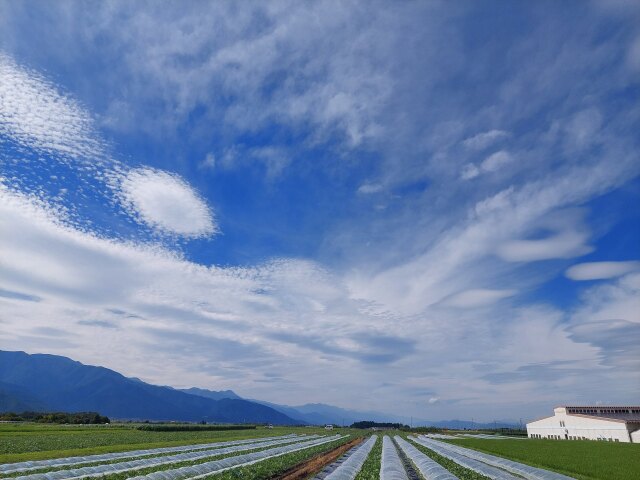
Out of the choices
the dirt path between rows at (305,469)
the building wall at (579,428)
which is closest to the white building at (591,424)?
the building wall at (579,428)

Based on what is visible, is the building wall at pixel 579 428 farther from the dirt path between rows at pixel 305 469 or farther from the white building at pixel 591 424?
the dirt path between rows at pixel 305 469

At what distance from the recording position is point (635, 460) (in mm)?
37625

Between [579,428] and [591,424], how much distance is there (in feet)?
9.91

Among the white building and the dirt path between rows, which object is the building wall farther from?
the dirt path between rows

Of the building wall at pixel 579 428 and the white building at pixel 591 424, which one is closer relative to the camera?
the white building at pixel 591 424

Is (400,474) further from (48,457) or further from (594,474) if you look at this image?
(48,457)

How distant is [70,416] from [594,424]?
10905cm

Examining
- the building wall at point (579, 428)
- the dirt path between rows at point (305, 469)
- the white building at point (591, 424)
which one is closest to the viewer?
the dirt path between rows at point (305, 469)

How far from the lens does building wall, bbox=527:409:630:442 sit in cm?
6781

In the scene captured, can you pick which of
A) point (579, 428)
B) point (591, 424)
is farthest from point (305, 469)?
point (579, 428)

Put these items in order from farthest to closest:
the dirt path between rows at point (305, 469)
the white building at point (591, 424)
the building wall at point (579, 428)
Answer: the building wall at point (579, 428) → the white building at point (591, 424) → the dirt path between rows at point (305, 469)

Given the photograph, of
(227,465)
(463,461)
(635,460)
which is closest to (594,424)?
(635,460)

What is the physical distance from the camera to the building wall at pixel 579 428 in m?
67.8

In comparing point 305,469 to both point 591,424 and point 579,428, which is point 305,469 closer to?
point 591,424
